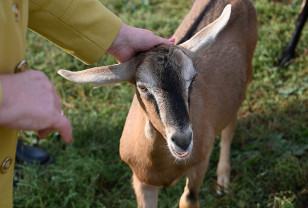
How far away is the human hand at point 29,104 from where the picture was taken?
154 centimetres

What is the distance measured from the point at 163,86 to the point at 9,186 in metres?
0.94

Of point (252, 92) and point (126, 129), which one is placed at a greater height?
point (126, 129)

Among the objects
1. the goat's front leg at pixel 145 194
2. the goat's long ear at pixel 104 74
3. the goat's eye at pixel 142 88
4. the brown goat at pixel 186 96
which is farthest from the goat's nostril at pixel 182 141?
the goat's front leg at pixel 145 194

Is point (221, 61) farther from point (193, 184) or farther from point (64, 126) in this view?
point (64, 126)

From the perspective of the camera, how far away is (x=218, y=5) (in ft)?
12.5

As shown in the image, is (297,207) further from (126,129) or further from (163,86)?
(163,86)

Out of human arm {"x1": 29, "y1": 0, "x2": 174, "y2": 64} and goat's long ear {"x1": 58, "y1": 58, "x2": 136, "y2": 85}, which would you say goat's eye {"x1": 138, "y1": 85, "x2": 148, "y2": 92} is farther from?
human arm {"x1": 29, "y1": 0, "x2": 174, "y2": 64}

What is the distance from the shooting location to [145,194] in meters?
3.41

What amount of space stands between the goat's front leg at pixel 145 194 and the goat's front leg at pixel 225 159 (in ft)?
2.19

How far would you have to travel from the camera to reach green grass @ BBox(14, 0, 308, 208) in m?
3.80

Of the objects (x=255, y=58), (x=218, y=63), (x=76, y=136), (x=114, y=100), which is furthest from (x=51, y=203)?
(x=255, y=58)

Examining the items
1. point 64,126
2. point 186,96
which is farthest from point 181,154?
point 64,126

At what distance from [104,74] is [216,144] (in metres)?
2.09

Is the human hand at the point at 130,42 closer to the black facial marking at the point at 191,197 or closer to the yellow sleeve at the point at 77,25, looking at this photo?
the yellow sleeve at the point at 77,25
